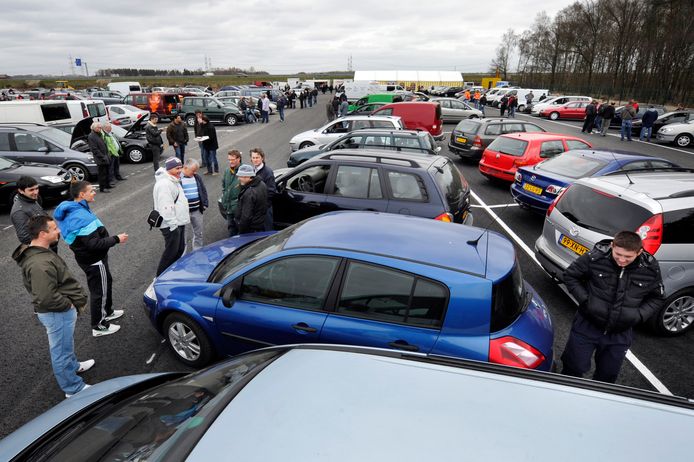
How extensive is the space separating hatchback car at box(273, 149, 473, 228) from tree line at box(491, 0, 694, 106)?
3871 cm

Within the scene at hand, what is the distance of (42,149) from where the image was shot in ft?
32.8

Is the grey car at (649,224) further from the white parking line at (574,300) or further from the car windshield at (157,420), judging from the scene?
the car windshield at (157,420)

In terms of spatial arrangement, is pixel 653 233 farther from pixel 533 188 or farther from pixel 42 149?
pixel 42 149

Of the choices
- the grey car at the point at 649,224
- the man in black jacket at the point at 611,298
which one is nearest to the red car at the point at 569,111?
the grey car at the point at 649,224

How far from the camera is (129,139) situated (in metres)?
13.4

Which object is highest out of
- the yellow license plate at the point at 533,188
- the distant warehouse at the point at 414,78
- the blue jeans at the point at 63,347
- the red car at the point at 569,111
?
the distant warehouse at the point at 414,78

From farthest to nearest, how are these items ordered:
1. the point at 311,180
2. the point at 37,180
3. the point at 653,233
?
1. the point at 37,180
2. the point at 311,180
3. the point at 653,233

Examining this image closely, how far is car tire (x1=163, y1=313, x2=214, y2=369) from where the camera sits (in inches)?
149

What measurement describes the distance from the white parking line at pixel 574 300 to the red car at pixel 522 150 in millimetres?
981

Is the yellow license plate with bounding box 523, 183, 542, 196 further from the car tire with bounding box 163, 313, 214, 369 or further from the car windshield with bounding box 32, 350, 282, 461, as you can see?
the car windshield with bounding box 32, 350, 282, 461

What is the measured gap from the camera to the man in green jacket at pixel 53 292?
3.19 meters

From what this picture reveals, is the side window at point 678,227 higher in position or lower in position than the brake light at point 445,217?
higher

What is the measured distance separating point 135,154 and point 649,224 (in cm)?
1438

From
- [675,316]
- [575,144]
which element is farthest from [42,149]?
[575,144]
